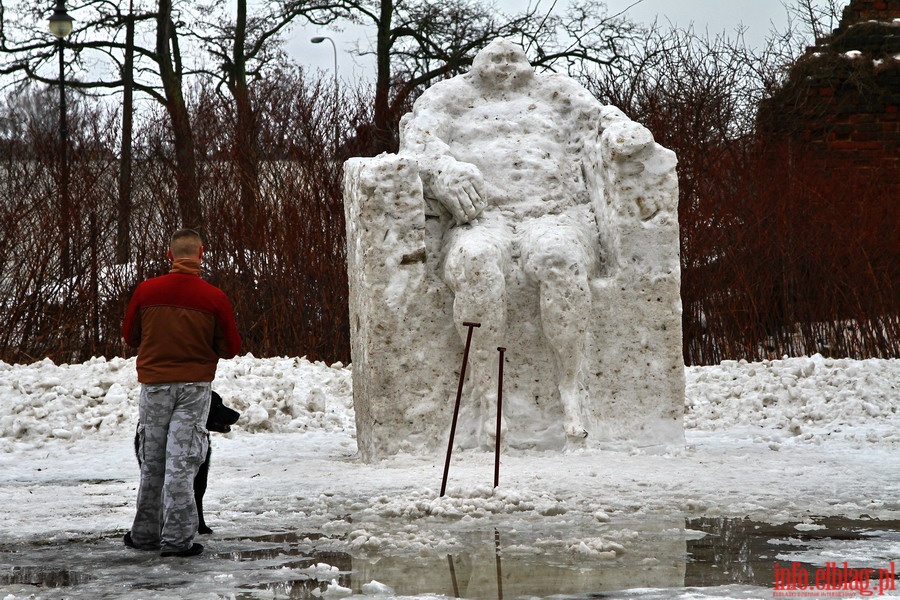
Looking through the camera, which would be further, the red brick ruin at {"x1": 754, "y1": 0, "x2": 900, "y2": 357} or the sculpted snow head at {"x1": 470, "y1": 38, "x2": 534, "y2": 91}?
the red brick ruin at {"x1": 754, "y1": 0, "x2": 900, "y2": 357}

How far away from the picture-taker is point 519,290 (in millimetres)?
6215

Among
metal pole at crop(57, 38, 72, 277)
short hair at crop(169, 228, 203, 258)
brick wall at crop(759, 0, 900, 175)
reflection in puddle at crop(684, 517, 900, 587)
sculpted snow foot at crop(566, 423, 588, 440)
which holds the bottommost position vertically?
reflection in puddle at crop(684, 517, 900, 587)

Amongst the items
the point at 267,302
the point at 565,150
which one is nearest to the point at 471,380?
the point at 565,150

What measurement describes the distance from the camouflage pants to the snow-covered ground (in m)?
0.16

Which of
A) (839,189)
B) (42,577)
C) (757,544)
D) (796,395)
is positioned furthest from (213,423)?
(839,189)

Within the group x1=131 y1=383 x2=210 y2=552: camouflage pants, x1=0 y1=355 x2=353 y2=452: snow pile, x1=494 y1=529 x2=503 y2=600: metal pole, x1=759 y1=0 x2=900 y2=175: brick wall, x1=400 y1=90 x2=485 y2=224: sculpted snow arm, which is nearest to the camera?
x1=494 y1=529 x2=503 y2=600: metal pole

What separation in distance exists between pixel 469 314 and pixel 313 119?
21.3 ft

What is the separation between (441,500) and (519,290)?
5.71 ft

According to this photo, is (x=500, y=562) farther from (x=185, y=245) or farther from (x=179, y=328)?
(x=185, y=245)

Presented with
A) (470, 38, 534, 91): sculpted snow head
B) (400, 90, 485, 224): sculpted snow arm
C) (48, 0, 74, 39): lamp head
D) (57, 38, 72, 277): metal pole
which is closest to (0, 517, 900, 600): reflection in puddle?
(400, 90, 485, 224): sculpted snow arm

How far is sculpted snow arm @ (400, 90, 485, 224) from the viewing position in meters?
6.18

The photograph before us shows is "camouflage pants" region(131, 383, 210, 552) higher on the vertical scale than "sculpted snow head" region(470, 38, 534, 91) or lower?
lower

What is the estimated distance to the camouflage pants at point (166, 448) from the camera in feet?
13.8

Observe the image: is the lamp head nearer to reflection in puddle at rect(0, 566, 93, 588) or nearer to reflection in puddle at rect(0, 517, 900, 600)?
reflection in puddle at rect(0, 517, 900, 600)
